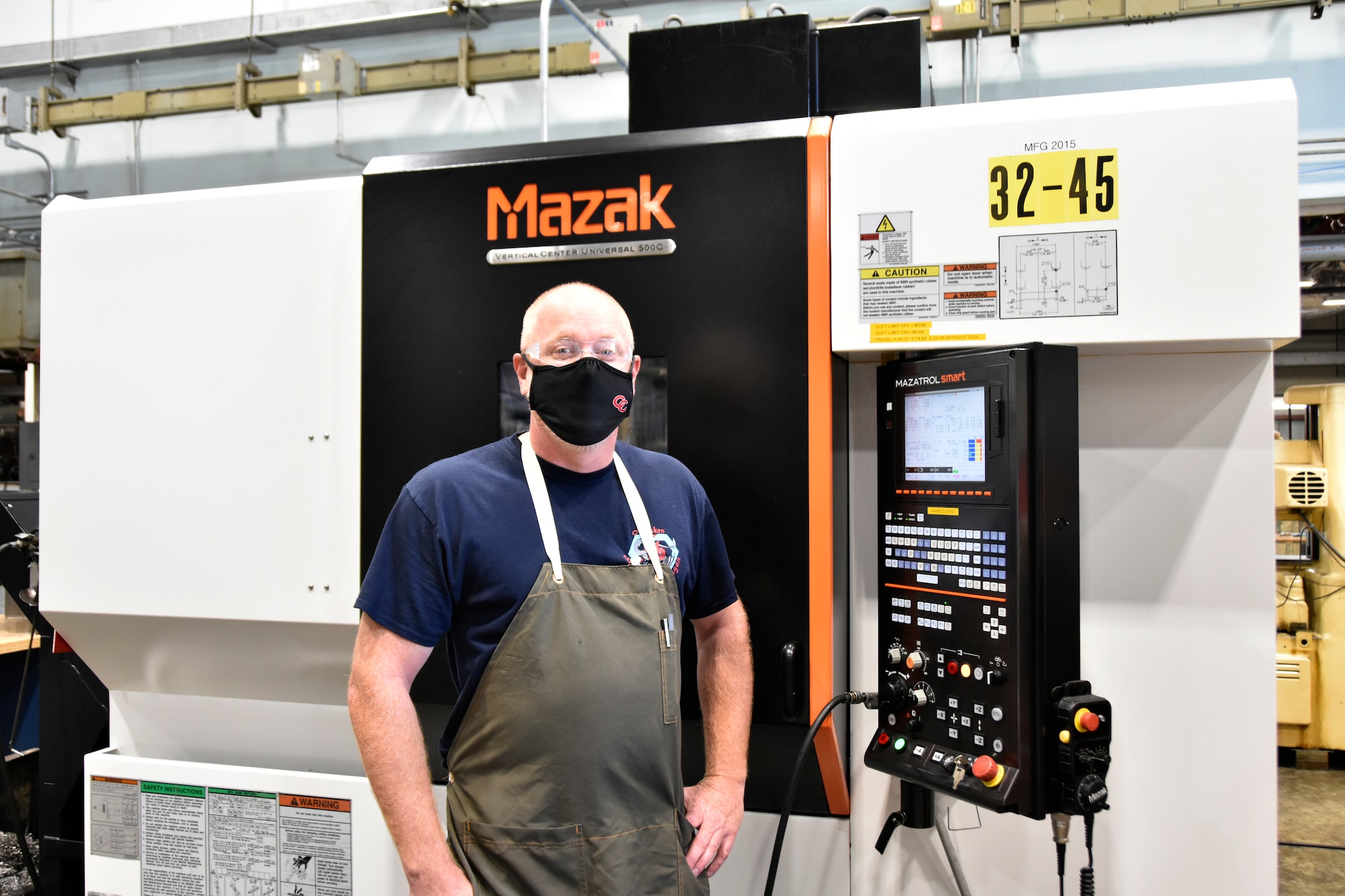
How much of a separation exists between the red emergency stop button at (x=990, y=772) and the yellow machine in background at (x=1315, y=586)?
410cm

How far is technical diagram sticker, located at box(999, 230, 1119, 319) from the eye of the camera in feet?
4.85

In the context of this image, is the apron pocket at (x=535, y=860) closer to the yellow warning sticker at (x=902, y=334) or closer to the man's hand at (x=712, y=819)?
the man's hand at (x=712, y=819)

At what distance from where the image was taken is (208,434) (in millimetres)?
1906

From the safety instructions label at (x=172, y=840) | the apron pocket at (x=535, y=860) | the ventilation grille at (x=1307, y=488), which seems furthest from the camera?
the ventilation grille at (x=1307, y=488)

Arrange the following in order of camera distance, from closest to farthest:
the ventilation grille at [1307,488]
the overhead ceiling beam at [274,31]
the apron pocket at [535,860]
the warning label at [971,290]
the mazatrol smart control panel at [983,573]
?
the apron pocket at [535,860]
the mazatrol smart control panel at [983,573]
the warning label at [971,290]
the overhead ceiling beam at [274,31]
the ventilation grille at [1307,488]

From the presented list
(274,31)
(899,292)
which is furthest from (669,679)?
(274,31)

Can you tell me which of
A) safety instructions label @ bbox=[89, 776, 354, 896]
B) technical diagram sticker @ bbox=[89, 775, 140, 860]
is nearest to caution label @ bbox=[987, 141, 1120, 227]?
safety instructions label @ bbox=[89, 776, 354, 896]

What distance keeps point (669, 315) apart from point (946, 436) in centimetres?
53

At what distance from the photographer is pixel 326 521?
1846mm

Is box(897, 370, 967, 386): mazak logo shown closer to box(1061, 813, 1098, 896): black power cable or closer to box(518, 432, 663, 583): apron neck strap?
box(518, 432, 663, 583): apron neck strap

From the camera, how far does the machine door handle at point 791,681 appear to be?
5.18ft

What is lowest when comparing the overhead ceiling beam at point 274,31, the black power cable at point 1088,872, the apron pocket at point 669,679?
the black power cable at point 1088,872

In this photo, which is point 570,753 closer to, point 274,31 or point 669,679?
point 669,679

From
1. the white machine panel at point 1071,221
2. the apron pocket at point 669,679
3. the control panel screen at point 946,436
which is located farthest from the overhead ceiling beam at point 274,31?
the apron pocket at point 669,679
